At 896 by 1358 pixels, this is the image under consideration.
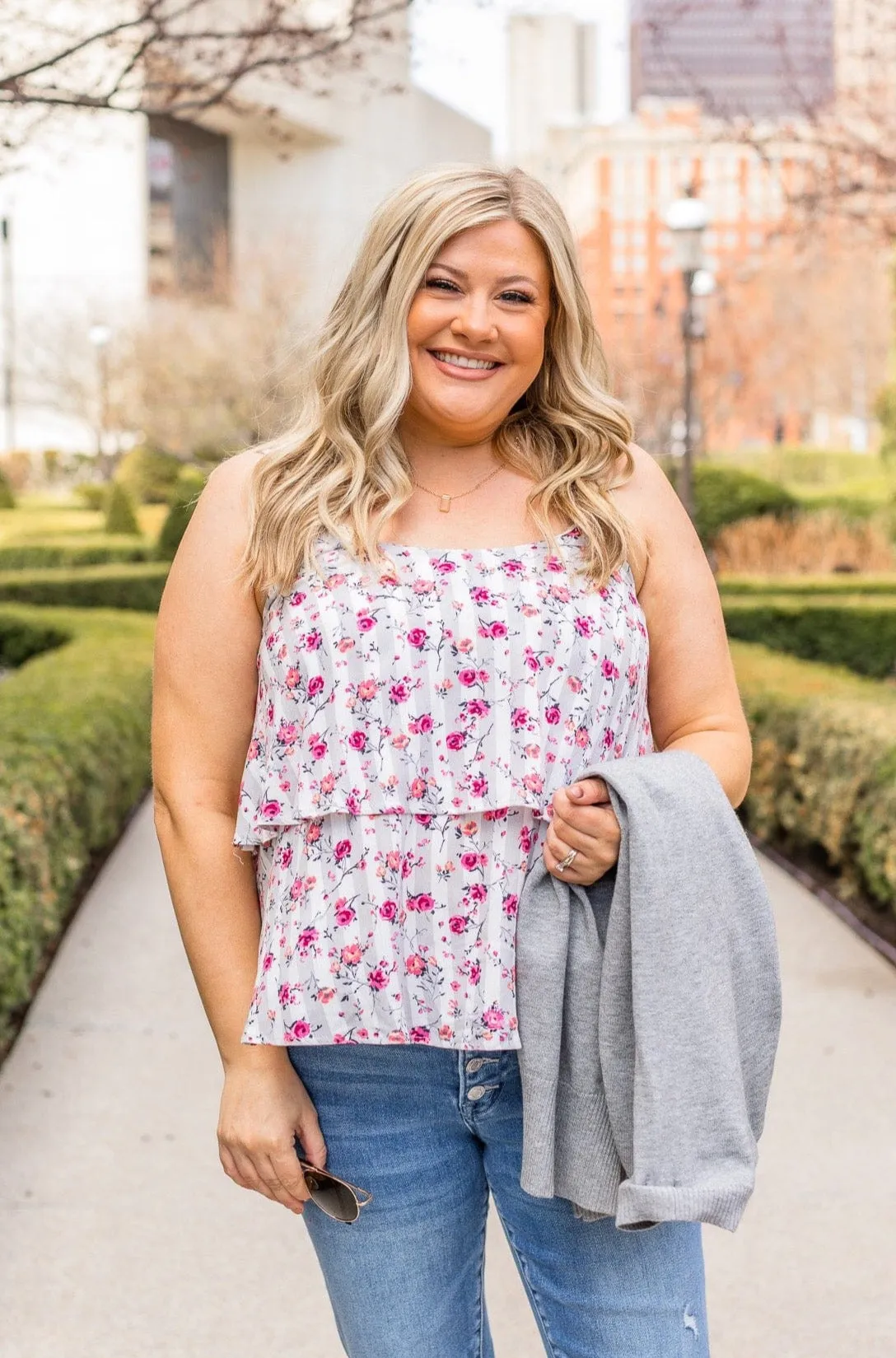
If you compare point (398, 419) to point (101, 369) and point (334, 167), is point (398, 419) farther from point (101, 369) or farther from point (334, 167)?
point (334, 167)

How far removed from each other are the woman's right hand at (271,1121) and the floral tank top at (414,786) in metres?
0.04

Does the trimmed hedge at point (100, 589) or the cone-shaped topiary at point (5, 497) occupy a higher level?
the cone-shaped topiary at point (5, 497)

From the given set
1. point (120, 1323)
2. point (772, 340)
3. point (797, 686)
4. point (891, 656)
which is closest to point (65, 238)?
point (772, 340)

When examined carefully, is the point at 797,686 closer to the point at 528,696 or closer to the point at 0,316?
the point at 528,696

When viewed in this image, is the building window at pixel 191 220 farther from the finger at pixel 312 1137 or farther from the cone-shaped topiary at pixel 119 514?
the finger at pixel 312 1137

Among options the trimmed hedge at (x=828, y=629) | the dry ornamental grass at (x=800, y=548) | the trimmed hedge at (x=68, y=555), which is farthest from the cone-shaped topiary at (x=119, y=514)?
the trimmed hedge at (x=828, y=629)

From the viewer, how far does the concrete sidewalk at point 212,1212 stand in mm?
3113

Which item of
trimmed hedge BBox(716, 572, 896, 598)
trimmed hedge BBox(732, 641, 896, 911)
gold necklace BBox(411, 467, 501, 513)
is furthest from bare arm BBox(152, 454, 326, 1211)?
trimmed hedge BBox(716, 572, 896, 598)

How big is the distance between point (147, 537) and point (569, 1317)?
23.5 metres

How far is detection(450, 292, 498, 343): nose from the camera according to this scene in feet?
5.60

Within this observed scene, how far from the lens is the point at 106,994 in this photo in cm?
536

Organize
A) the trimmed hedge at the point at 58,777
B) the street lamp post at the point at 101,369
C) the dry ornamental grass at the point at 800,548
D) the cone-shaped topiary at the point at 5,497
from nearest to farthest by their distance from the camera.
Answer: the trimmed hedge at the point at 58,777 → the dry ornamental grass at the point at 800,548 → the cone-shaped topiary at the point at 5,497 → the street lamp post at the point at 101,369

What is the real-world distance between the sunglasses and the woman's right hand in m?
0.01

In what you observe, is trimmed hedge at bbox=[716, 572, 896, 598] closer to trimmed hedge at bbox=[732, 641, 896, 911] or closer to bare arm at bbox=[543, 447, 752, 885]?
trimmed hedge at bbox=[732, 641, 896, 911]
